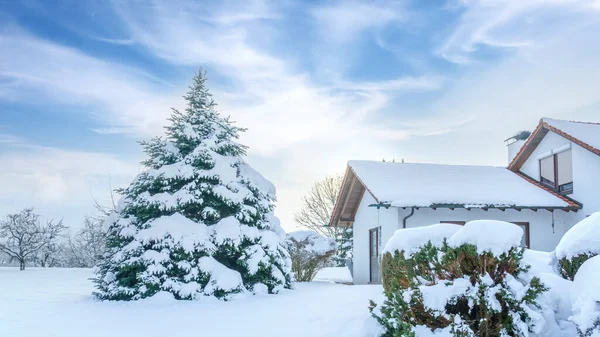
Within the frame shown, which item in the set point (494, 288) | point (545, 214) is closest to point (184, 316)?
point (494, 288)

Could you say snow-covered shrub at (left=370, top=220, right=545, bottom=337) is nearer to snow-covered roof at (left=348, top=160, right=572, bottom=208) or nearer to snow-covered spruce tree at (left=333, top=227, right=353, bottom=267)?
snow-covered roof at (left=348, top=160, right=572, bottom=208)

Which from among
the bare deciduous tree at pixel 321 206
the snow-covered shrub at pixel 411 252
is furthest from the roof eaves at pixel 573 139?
the bare deciduous tree at pixel 321 206

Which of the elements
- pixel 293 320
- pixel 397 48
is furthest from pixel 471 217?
pixel 293 320

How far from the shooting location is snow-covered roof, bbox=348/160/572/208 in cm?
1439

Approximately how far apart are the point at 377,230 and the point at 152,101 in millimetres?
9122

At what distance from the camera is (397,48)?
43.2 feet

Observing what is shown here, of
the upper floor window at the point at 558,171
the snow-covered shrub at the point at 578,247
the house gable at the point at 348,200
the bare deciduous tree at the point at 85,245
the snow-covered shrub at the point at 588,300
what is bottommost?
the bare deciduous tree at the point at 85,245

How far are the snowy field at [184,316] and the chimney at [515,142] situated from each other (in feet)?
41.7

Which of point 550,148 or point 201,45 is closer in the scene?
point 201,45

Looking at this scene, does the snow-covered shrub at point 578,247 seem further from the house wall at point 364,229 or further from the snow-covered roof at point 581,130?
the snow-covered roof at point 581,130

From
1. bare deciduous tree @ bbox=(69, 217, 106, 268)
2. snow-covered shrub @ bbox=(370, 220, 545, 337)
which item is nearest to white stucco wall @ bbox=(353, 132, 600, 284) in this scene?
snow-covered shrub @ bbox=(370, 220, 545, 337)

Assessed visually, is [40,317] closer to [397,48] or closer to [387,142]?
[397,48]

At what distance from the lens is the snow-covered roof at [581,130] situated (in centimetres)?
1469

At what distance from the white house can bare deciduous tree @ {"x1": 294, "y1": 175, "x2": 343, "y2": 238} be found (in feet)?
44.4
